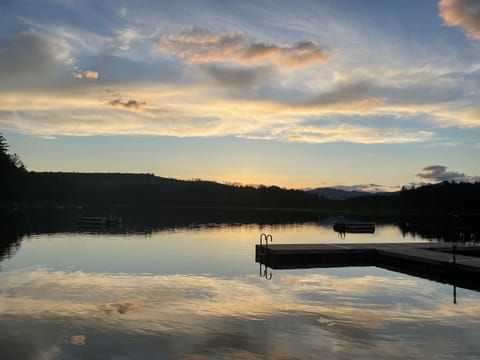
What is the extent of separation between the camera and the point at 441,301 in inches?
919

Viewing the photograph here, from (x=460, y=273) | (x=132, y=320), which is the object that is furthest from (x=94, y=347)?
(x=460, y=273)

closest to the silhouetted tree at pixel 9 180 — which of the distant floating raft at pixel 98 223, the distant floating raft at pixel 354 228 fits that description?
the distant floating raft at pixel 98 223

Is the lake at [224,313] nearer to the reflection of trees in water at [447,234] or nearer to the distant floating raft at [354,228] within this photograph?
the reflection of trees in water at [447,234]

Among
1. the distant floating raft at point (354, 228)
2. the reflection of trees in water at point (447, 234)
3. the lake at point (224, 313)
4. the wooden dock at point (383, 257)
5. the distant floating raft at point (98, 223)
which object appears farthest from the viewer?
the distant floating raft at point (98, 223)

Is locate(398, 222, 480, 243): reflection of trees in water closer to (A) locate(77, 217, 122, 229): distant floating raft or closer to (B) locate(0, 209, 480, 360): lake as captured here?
(B) locate(0, 209, 480, 360): lake

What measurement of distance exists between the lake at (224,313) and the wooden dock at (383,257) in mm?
2634

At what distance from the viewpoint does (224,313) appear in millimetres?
19734

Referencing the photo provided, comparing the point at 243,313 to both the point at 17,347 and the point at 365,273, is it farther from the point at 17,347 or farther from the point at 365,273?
the point at 365,273

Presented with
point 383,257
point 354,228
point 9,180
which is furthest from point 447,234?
point 9,180

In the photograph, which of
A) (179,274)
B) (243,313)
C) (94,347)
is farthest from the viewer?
(179,274)

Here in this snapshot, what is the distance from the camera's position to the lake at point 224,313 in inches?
584

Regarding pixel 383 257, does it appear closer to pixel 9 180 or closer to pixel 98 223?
pixel 98 223

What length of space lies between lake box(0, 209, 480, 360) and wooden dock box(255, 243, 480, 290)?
263cm

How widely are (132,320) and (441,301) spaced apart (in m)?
14.8
